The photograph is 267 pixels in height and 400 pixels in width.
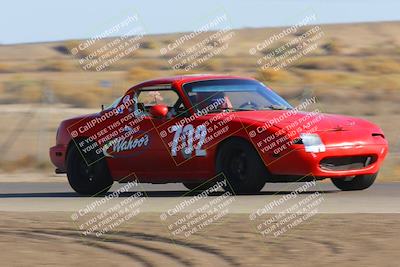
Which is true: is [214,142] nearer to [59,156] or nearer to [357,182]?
[357,182]

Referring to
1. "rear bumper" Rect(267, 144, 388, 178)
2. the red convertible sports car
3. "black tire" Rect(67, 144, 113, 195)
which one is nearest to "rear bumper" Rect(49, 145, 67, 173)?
the red convertible sports car

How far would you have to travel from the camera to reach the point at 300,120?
43.2ft

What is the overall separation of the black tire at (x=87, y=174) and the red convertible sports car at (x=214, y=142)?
13 millimetres

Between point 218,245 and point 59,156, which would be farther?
point 59,156

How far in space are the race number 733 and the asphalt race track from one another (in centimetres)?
63

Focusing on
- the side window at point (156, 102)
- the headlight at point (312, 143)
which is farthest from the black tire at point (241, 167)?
the side window at point (156, 102)

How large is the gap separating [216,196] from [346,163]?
1701 millimetres

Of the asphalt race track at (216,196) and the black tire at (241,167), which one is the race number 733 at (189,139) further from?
the asphalt race track at (216,196)

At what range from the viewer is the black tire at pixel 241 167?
43.1ft

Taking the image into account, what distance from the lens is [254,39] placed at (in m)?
108

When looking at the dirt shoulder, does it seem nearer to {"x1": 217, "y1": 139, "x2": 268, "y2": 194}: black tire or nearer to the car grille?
{"x1": 217, "y1": 139, "x2": 268, "y2": 194}: black tire

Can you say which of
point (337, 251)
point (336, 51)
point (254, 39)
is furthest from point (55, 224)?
point (254, 39)

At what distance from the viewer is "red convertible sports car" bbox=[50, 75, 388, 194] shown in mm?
13047

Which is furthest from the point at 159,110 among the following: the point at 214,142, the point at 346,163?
the point at 346,163
